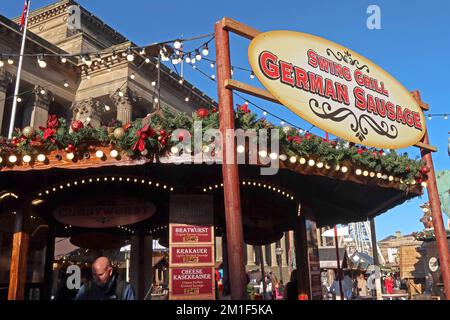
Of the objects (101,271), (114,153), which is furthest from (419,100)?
(101,271)

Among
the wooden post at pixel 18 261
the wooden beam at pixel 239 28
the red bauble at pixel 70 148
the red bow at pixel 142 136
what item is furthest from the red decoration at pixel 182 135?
the wooden post at pixel 18 261

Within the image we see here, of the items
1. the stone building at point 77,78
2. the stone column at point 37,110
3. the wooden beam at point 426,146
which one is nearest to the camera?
the wooden beam at point 426,146

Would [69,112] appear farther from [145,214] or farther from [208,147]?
[208,147]

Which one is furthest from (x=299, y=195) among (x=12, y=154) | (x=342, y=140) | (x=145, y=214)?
(x=12, y=154)

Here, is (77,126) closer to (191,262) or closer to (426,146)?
(191,262)

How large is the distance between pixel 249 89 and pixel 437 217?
626 centimetres

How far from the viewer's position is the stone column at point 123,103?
33094mm

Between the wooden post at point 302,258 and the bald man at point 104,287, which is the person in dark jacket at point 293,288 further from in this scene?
the bald man at point 104,287

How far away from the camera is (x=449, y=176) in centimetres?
1366

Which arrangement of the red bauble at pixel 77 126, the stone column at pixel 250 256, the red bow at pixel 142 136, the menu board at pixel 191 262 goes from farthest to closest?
the stone column at pixel 250 256
the menu board at pixel 191 262
the red bauble at pixel 77 126
the red bow at pixel 142 136

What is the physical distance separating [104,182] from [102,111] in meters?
28.2

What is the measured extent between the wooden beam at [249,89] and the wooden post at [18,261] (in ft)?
20.4

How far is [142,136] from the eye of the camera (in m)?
7.36
